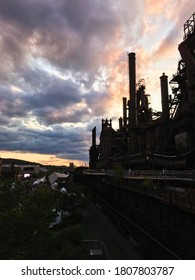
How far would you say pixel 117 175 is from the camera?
59031 millimetres


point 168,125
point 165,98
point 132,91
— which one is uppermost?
point 132,91

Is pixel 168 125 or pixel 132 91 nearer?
pixel 168 125

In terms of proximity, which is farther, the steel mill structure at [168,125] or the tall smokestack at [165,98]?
the tall smokestack at [165,98]

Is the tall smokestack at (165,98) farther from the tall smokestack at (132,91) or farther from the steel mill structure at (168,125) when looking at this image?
the tall smokestack at (132,91)

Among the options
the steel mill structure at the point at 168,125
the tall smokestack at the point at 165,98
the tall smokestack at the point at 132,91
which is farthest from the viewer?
the tall smokestack at the point at 132,91

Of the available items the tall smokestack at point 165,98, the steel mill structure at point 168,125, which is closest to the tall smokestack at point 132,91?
the steel mill structure at point 168,125

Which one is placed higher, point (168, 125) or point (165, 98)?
point (165, 98)

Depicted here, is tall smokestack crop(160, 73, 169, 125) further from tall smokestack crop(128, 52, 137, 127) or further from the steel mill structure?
tall smokestack crop(128, 52, 137, 127)

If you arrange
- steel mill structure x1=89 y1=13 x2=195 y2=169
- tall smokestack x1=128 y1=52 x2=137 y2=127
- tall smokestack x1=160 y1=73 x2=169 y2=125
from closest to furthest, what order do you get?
steel mill structure x1=89 y1=13 x2=195 y2=169, tall smokestack x1=160 y1=73 x2=169 y2=125, tall smokestack x1=128 y1=52 x2=137 y2=127

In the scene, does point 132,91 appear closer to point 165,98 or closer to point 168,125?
point 165,98

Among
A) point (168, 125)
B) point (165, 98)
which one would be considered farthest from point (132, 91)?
point (168, 125)

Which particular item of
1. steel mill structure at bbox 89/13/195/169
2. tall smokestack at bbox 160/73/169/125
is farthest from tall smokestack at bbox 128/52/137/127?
tall smokestack at bbox 160/73/169/125
